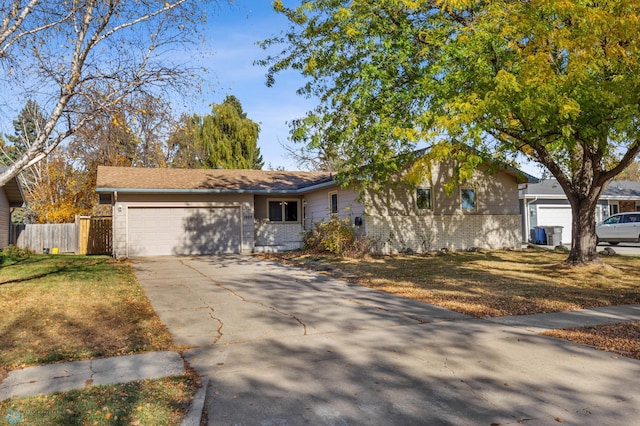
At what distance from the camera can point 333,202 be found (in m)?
20.2

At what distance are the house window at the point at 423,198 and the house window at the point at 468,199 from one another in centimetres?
167

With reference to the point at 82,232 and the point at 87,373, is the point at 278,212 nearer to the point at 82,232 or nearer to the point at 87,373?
the point at 82,232

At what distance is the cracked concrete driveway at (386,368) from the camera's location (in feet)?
13.3

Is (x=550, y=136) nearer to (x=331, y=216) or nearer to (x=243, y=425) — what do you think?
(x=331, y=216)

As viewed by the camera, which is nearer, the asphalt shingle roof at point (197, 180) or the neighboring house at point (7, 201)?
the asphalt shingle roof at point (197, 180)

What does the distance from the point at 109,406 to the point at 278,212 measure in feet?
61.6

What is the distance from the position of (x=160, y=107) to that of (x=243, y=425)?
7280mm

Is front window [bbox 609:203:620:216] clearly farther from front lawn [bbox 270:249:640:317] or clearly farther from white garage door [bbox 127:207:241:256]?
white garage door [bbox 127:207:241:256]

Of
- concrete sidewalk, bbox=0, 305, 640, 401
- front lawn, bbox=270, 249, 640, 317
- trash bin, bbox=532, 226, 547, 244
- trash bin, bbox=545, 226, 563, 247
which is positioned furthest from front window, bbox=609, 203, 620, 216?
concrete sidewalk, bbox=0, 305, 640, 401

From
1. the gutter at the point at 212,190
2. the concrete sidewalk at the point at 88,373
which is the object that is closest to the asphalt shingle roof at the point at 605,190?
the gutter at the point at 212,190

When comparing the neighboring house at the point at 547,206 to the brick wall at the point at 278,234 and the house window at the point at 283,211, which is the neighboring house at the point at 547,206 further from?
the brick wall at the point at 278,234

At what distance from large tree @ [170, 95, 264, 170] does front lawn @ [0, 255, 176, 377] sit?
80.1 ft

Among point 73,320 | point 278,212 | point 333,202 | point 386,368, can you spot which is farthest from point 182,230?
point 386,368

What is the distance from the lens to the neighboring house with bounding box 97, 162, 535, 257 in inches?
748
